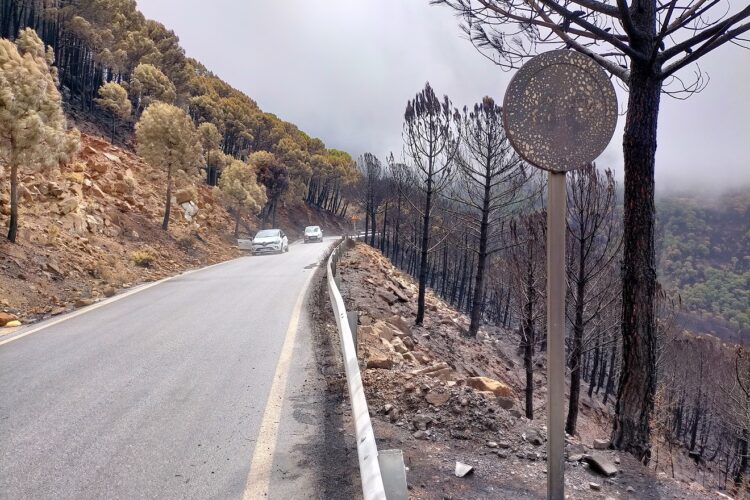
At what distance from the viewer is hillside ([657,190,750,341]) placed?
313ft

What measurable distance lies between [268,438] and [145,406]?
5.25ft

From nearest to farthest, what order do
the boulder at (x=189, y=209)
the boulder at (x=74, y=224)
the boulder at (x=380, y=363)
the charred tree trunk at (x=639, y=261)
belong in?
the charred tree trunk at (x=639, y=261)
the boulder at (x=380, y=363)
the boulder at (x=74, y=224)
the boulder at (x=189, y=209)

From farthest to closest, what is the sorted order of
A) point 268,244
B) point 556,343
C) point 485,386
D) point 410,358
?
point 268,244, point 410,358, point 485,386, point 556,343

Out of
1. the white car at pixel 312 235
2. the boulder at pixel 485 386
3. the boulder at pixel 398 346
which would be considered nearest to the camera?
the boulder at pixel 485 386

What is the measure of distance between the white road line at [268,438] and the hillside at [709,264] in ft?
296

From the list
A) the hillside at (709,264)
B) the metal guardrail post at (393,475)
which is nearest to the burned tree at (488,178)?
the metal guardrail post at (393,475)

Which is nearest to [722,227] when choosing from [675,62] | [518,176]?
[518,176]

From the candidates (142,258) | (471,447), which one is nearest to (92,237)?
(142,258)

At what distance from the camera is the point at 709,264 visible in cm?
11569

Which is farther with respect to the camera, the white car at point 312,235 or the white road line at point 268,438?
the white car at point 312,235

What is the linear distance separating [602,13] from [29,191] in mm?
20458

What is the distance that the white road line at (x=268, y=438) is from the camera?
3480 millimetres

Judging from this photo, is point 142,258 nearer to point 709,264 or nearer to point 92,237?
point 92,237

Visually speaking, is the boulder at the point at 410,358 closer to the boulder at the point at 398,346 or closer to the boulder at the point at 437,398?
the boulder at the point at 398,346
